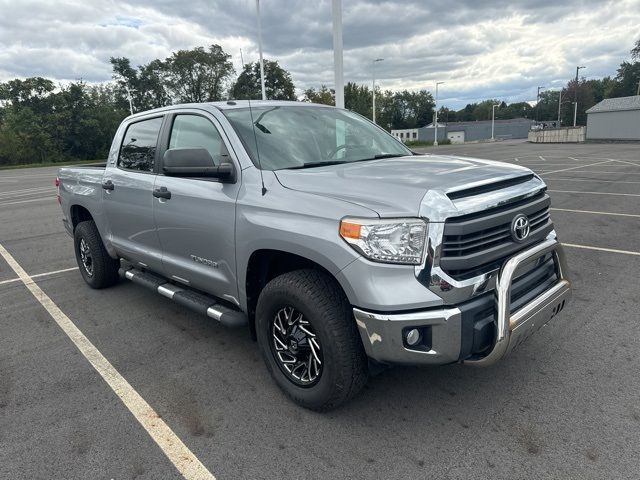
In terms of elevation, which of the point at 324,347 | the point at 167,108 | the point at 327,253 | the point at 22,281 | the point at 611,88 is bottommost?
the point at 22,281

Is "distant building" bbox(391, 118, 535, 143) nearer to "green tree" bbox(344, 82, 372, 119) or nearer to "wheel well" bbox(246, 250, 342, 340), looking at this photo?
"green tree" bbox(344, 82, 372, 119)

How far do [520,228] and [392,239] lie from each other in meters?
0.90

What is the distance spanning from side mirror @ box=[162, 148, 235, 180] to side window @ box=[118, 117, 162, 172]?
113cm

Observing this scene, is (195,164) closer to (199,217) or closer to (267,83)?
(199,217)

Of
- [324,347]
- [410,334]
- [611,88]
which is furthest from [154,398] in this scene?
[611,88]

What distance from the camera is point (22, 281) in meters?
6.02

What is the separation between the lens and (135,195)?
430 cm

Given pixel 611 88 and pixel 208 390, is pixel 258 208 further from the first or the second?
pixel 611 88

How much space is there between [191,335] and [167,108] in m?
2.06

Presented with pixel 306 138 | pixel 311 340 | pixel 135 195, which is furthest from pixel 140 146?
pixel 311 340

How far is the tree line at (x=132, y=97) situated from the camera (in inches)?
1934

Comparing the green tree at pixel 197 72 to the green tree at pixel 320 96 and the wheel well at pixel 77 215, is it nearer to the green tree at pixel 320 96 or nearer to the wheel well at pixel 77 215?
the green tree at pixel 320 96

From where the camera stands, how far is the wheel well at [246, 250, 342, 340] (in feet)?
10.2

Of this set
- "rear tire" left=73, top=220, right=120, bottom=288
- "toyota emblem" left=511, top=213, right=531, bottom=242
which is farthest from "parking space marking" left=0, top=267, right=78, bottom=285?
"toyota emblem" left=511, top=213, right=531, bottom=242
